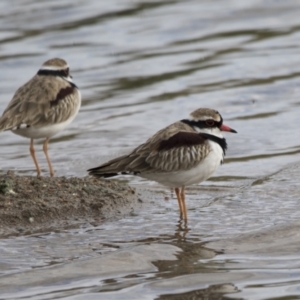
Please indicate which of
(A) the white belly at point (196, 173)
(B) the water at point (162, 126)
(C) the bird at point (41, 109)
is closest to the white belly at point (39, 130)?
(C) the bird at point (41, 109)

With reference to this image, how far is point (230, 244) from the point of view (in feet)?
21.9

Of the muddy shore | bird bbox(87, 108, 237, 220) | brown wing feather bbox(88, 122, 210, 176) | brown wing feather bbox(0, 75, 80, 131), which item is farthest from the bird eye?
brown wing feather bbox(0, 75, 80, 131)

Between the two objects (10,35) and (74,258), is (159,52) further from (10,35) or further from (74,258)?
(74,258)

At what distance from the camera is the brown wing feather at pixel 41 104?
9039 mm

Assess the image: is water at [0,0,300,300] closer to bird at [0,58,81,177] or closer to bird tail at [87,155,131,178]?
bird tail at [87,155,131,178]

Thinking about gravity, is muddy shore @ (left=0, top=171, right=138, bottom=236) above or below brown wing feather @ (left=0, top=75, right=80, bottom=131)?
below

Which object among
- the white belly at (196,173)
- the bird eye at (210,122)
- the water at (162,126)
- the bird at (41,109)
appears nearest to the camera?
the water at (162,126)

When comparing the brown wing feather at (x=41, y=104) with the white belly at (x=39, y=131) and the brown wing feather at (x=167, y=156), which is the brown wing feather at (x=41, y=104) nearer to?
the white belly at (x=39, y=131)

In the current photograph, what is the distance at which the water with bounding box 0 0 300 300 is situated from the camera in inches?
233

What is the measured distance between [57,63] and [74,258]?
3.97 meters

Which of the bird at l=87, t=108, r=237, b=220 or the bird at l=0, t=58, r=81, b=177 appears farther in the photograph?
the bird at l=0, t=58, r=81, b=177

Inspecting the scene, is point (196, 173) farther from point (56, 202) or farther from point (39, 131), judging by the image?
point (39, 131)

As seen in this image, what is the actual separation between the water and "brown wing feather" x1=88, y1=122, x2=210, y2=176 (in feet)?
1.45

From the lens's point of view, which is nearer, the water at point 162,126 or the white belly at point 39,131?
the water at point 162,126
